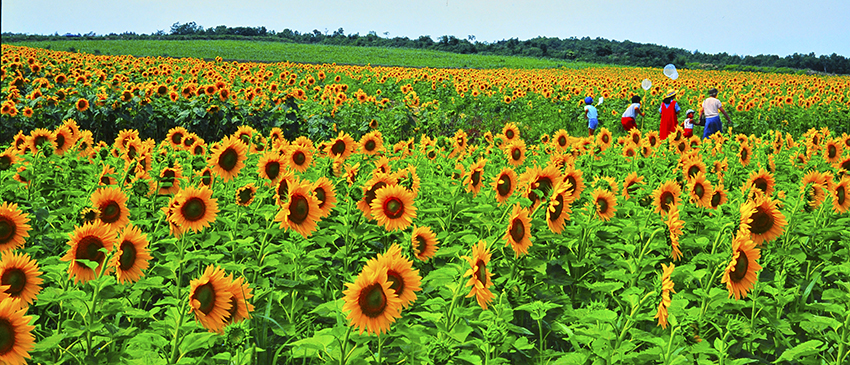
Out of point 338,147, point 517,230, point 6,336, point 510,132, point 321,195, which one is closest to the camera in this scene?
point 6,336

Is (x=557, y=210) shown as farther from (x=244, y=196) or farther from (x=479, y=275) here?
(x=244, y=196)

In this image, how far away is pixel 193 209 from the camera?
312 cm

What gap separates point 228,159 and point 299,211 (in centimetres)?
128

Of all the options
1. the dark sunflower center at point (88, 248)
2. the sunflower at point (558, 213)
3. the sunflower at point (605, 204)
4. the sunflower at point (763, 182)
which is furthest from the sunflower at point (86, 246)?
the sunflower at point (763, 182)

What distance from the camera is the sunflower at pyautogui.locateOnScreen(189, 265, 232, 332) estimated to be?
216 cm

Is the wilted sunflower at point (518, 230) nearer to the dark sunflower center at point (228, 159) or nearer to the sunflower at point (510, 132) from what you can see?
the dark sunflower center at point (228, 159)

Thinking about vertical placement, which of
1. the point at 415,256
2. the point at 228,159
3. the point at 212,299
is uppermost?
the point at 228,159

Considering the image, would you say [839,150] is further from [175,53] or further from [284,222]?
[175,53]

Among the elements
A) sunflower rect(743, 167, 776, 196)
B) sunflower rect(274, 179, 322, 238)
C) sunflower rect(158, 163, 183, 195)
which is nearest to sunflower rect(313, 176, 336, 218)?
sunflower rect(274, 179, 322, 238)

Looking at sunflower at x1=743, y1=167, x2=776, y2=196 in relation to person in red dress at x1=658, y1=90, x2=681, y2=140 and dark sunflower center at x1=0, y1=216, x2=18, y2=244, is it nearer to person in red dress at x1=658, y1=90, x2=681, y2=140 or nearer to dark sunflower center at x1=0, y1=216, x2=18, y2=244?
dark sunflower center at x1=0, y1=216, x2=18, y2=244

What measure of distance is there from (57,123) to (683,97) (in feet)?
67.7

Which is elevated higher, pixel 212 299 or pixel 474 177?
pixel 474 177

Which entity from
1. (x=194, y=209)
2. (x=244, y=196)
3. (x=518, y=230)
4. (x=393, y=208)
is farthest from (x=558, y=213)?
(x=194, y=209)

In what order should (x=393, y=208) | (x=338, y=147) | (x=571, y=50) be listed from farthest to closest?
(x=571, y=50) → (x=338, y=147) → (x=393, y=208)
